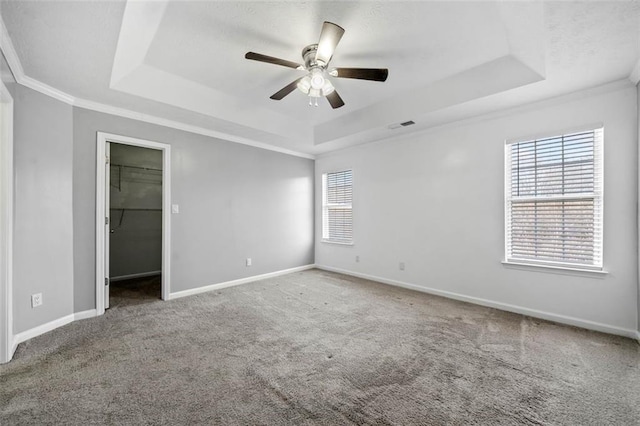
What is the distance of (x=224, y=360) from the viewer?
7.31ft

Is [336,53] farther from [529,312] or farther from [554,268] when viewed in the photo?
[529,312]

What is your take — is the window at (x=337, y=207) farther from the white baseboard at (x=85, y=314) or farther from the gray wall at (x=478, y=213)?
the white baseboard at (x=85, y=314)

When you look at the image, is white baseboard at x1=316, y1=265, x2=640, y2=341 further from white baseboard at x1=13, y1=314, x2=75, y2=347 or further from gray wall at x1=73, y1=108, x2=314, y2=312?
white baseboard at x1=13, y1=314, x2=75, y2=347

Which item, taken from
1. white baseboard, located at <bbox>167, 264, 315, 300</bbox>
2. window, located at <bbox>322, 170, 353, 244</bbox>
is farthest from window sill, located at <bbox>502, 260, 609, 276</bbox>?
white baseboard, located at <bbox>167, 264, 315, 300</bbox>

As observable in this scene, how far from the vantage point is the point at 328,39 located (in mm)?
2041

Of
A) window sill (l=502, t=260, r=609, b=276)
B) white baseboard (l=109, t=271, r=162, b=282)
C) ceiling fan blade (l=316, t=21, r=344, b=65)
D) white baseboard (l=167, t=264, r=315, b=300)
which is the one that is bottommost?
white baseboard (l=109, t=271, r=162, b=282)

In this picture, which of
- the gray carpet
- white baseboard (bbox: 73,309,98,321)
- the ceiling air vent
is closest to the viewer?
the gray carpet

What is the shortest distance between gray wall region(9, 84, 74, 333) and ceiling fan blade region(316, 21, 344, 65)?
9.29 ft

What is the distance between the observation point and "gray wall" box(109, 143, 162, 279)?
495 centimetres

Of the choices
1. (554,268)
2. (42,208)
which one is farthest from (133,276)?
(554,268)

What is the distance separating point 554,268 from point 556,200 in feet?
2.55

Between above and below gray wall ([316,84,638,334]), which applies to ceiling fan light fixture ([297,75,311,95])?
above

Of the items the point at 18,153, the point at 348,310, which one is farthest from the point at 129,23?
the point at 348,310

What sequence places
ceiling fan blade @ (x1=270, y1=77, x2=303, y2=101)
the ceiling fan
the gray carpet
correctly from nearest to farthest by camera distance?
the gray carpet → the ceiling fan → ceiling fan blade @ (x1=270, y1=77, x2=303, y2=101)
